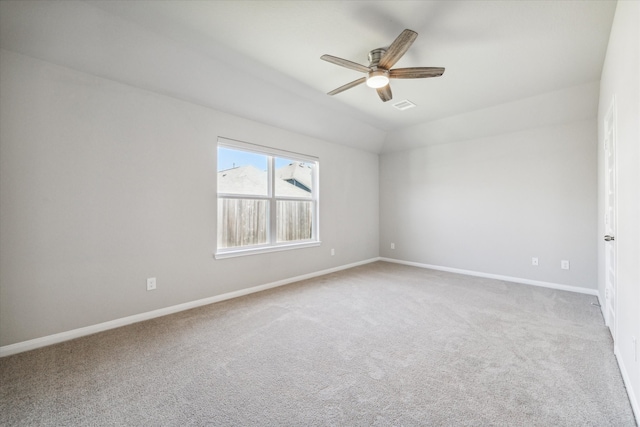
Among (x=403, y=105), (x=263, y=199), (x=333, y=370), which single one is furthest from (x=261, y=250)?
(x=403, y=105)

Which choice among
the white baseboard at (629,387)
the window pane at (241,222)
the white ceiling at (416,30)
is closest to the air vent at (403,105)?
the white ceiling at (416,30)

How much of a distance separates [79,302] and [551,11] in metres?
4.69

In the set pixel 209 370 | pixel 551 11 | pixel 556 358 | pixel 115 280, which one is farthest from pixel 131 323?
pixel 551 11

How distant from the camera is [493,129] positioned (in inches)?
171

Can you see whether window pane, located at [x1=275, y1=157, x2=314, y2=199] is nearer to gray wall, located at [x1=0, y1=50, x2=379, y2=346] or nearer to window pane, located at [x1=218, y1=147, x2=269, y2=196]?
window pane, located at [x1=218, y1=147, x2=269, y2=196]

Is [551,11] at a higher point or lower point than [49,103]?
higher

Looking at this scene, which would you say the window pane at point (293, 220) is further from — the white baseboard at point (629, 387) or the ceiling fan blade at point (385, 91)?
the white baseboard at point (629, 387)

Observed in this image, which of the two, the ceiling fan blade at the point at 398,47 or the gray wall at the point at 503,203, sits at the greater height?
the ceiling fan blade at the point at 398,47

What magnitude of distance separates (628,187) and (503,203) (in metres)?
2.92

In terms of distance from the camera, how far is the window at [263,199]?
357cm

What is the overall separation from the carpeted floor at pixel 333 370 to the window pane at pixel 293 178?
1903 millimetres

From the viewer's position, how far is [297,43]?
8.23 feet

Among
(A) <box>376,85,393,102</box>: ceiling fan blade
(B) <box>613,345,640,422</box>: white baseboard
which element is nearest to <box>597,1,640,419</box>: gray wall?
(B) <box>613,345,640,422</box>: white baseboard

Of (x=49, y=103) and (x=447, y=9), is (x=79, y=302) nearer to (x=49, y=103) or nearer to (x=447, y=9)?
(x=49, y=103)
